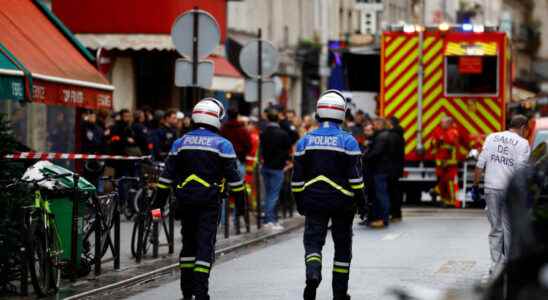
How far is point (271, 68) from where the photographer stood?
2280 cm

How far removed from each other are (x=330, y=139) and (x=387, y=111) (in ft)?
50.5

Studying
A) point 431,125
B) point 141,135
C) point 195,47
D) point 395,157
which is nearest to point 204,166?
point 195,47

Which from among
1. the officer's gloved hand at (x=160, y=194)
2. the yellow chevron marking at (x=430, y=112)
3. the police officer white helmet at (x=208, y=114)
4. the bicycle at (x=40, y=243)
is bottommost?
the bicycle at (x=40, y=243)

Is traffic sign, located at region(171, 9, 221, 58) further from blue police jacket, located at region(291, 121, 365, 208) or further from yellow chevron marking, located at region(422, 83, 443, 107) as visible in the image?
yellow chevron marking, located at region(422, 83, 443, 107)

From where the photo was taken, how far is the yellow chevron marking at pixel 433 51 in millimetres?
26516

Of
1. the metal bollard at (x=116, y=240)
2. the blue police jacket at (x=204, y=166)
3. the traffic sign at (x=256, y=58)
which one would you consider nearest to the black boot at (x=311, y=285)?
the blue police jacket at (x=204, y=166)

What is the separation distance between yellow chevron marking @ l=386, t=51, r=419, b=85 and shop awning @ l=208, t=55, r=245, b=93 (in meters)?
6.84

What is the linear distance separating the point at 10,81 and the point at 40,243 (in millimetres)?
3442

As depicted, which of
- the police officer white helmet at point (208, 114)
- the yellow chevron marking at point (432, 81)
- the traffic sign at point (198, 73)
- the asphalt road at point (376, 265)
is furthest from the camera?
the yellow chevron marking at point (432, 81)

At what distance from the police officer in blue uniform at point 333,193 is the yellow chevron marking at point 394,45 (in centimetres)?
1531

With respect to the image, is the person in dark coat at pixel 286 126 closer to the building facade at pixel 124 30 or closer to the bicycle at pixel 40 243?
the building facade at pixel 124 30

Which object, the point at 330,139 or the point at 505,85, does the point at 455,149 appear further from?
the point at 330,139

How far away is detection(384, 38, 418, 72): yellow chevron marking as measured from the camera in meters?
26.6

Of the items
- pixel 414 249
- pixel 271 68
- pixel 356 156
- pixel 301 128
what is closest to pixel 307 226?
pixel 356 156
